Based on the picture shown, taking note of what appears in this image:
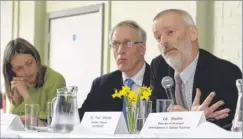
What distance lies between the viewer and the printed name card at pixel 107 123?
1.48 metres

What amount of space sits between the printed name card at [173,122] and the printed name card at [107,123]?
109 millimetres

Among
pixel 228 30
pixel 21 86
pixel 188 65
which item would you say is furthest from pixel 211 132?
pixel 228 30

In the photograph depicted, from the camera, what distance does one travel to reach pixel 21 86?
8.76 feet

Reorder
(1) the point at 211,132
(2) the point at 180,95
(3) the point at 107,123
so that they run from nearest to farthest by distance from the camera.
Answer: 1. (1) the point at 211,132
2. (3) the point at 107,123
3. (2) the point at 180,95

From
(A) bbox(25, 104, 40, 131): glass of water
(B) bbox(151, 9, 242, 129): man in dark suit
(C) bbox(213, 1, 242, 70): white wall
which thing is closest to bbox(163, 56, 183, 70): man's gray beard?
(B) bbox(151, 9, 242, 129): man in dark suit

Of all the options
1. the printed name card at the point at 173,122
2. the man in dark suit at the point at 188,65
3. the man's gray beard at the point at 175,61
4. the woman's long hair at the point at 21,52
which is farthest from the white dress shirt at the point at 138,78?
the printed name card at the point at 173,122

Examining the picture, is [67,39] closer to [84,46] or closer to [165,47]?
[84,46]

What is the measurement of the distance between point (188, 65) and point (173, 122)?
0.94 m

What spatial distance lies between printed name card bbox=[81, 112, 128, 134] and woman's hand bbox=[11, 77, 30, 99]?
1.10m

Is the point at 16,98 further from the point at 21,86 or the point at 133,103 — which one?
the point at 133,103

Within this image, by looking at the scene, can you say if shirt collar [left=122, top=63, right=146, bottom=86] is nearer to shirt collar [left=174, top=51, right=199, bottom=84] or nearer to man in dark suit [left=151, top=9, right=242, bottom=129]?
man in dark suit [left=151, top=9, right=242, bottom=129]

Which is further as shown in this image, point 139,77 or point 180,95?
point 139,77

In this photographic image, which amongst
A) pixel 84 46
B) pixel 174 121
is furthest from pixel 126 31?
pixel 84 46

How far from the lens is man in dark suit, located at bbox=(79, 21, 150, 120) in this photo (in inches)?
102
